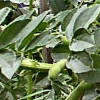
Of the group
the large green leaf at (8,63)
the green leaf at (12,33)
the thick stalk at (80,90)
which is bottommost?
the thick stalk at (80,90)

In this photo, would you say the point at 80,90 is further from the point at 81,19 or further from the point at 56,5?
the point at 56,5

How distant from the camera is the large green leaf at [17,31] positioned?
18.8 inches

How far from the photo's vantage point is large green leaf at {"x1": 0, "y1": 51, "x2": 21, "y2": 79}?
435 mm

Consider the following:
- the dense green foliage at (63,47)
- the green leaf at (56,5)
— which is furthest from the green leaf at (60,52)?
the green leaf at (56,5)

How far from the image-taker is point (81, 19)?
495 millimetres

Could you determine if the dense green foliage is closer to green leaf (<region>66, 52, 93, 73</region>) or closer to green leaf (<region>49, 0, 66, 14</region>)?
green leaf (<region>66, 52, 93, 73</region>)

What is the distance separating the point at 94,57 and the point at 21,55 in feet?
0.34

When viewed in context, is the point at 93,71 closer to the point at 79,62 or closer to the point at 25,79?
the point at 79,62

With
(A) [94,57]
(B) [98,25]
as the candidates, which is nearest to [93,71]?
(A) [94,57]

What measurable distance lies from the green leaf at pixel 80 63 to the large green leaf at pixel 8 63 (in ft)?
0.25

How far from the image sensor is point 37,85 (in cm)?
68

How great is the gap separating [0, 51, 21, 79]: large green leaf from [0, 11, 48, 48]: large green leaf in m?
0.02

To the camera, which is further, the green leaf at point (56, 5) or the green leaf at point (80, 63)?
the green leaf at point (56, 5)

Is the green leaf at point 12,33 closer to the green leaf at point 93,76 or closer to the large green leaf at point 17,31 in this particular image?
the large green leaf at point 17,31
